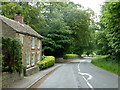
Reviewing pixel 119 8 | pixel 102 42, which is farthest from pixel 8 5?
pixel 119 8

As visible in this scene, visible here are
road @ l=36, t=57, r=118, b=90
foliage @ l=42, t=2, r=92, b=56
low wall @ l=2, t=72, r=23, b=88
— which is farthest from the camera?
foliage @ l=42, t=2, r=92, b=56

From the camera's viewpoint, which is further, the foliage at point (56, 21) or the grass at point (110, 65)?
the foliage at point (56, 21)

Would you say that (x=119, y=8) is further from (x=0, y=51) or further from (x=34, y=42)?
(x=34, y=42)

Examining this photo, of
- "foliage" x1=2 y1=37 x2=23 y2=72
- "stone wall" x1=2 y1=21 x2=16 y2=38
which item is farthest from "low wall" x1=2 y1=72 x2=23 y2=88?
"stone wall" x1=2 y1=21 x2=16 y2=38

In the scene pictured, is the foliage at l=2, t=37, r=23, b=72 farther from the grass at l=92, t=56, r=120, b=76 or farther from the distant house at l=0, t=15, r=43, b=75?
the grass at l=92, t=56, r=120, b=76

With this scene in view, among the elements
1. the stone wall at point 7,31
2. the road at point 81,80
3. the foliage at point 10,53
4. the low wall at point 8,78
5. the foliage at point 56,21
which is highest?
the foliage at point 56,21

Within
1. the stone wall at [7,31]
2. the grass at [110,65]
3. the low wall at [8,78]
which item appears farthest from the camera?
the grass at [110,65]

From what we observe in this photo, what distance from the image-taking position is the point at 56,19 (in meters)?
42.7

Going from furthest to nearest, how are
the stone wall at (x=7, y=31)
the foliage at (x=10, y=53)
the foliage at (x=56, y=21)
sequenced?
the foliage at (x=56, y=21) < the stone wall at (x=7, y=31) < the foliage at (x=10, y=53)

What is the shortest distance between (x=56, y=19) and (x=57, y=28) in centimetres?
223

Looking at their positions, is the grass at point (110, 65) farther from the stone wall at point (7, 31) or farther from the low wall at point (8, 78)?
the stone wall at point (7, 31)

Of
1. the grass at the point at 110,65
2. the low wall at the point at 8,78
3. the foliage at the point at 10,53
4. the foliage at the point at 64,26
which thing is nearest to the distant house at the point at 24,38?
the foliage at the point at 10,53

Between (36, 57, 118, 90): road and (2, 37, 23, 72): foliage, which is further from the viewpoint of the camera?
(2, 37, 23, 72): foliage

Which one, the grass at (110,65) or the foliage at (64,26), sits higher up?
the foliage at (64,26)
